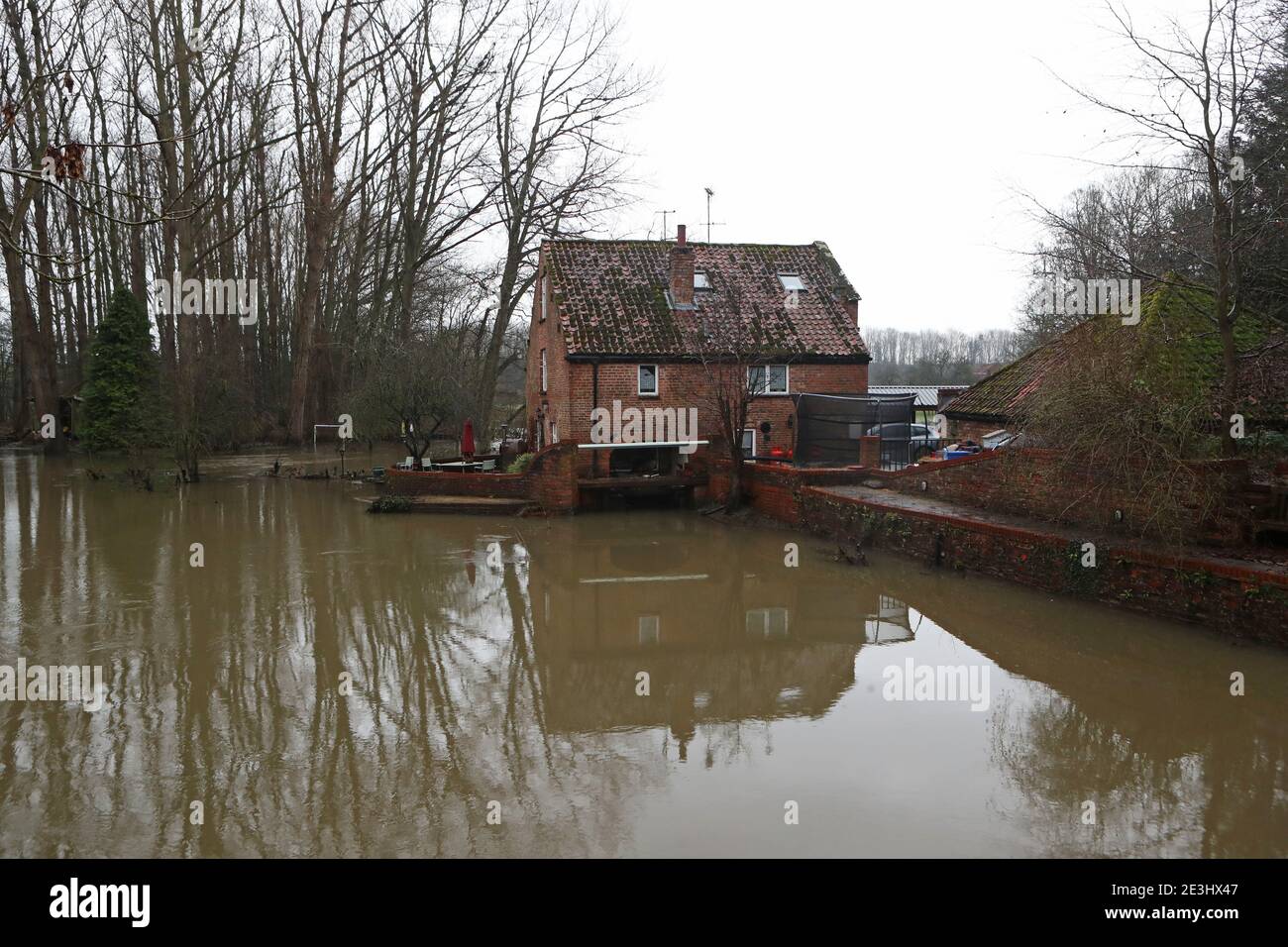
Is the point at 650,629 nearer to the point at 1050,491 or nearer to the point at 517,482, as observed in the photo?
the point at 1050,491

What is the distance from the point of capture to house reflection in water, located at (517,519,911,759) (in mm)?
8500

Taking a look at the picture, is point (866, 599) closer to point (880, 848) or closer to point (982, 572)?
point (982, 572)

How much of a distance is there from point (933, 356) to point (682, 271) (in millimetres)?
71613

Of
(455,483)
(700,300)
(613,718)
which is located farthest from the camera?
(700,300)

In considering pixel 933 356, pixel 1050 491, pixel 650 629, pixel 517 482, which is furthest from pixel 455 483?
pixel 933 356

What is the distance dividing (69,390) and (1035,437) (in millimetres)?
39416

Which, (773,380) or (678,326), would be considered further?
(773,380)

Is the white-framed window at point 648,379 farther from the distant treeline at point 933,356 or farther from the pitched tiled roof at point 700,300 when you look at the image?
the distant treeline at point 933,356

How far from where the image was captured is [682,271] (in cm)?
2327

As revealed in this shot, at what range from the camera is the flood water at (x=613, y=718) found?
19.8 feet

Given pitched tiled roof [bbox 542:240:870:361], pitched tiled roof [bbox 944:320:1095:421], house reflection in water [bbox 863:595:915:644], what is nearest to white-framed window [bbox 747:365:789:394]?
pitched tiled roof [bbox 542:240:870:361]

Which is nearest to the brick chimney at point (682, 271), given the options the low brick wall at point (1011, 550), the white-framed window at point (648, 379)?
the white-framed window at point (648, 379)

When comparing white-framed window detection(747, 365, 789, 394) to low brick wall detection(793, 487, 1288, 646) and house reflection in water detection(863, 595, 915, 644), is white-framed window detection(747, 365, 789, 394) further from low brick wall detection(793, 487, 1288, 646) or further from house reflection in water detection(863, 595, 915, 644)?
house reflection in water detection(863, 595, 915, 644)

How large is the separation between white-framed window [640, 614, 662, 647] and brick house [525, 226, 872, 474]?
8993mm
